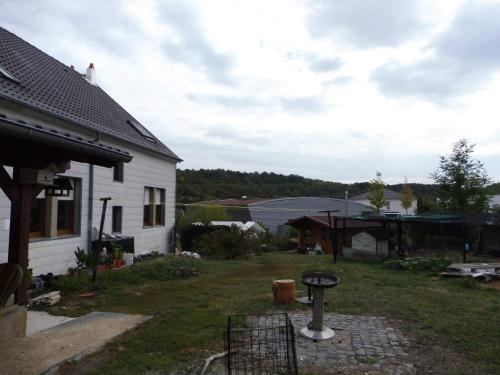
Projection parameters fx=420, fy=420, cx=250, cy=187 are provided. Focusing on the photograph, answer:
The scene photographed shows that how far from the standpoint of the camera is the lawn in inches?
181

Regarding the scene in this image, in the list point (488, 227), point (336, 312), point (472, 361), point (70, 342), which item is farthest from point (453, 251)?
point (70, 342)

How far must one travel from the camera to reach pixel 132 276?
9.92m

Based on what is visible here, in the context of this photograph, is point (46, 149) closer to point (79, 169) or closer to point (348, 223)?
point (79, 169)

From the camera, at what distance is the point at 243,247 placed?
16562 millimetres

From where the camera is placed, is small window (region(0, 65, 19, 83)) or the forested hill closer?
small window (region(0, 65, 19, 83))

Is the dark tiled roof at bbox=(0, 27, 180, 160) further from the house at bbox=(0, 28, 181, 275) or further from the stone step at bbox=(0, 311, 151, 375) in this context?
the stone step at bbox=(0, 311, 151, 375)

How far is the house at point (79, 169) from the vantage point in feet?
26.7

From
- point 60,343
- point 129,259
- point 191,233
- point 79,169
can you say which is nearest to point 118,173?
point 79,169

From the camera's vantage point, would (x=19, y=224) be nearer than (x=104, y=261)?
Yes

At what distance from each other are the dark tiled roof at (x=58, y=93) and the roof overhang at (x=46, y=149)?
3.97m

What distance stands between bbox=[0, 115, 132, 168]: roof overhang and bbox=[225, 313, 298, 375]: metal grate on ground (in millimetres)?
2230

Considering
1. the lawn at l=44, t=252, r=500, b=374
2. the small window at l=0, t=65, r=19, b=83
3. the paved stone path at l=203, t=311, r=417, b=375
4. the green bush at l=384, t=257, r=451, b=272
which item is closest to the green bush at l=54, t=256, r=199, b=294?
the lawn at l=44, t=252, r=500, b=374

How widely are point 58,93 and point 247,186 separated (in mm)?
43744

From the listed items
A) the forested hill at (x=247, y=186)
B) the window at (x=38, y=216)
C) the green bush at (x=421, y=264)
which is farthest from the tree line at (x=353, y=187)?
the window at (x=38, y=216)
